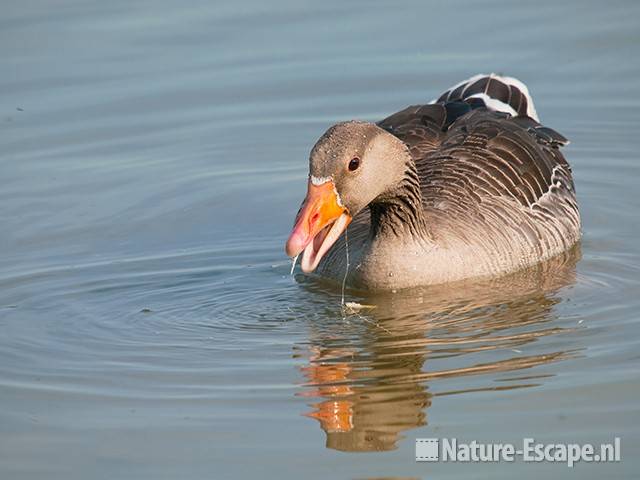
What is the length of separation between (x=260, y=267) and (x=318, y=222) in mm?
2428

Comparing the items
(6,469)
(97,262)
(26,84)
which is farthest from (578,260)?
(26,84)

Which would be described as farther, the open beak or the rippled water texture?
the open beak

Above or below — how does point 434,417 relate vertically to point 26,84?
below

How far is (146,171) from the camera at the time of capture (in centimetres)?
1591

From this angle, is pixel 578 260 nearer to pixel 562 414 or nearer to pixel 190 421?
pixel 562 414

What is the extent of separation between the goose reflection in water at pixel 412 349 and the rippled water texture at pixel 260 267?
0.03 metres

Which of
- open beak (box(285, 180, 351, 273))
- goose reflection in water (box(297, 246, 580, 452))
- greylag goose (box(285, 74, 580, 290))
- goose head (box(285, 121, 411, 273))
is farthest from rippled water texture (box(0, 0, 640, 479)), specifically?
goose head (box(285, 121, 411, 273))

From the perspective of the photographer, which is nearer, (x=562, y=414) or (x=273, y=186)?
(x=562, y=414)

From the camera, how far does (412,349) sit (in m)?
10.8

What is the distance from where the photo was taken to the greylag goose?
11102 mm

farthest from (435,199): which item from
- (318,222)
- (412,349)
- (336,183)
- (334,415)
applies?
(334,415)

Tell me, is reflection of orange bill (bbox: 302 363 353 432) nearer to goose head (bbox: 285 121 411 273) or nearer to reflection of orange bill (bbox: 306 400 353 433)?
reflection of orange bill (bbox: 306 400 353 433)

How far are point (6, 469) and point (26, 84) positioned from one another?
393 inches

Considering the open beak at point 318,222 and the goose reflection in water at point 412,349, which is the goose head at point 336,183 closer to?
the open beak at point 318,222
